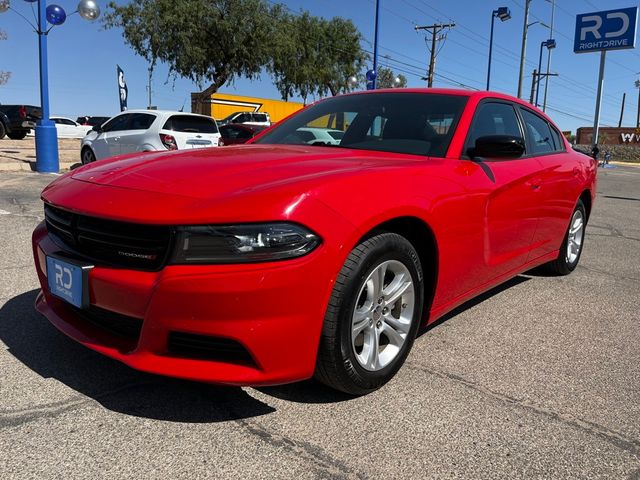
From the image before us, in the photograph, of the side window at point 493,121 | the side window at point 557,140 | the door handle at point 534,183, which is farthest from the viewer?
the side window at point 557,140

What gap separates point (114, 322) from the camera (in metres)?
2.27

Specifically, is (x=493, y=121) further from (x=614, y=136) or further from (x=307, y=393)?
(x=614, y=136)

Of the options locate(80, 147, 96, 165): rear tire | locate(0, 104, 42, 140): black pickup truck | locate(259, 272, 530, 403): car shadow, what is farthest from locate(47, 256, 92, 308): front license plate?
locate(0, 104, 42, 140): black pickup truck

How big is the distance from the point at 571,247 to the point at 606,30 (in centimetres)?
3335

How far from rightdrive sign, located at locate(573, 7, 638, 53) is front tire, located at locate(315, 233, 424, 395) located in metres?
35.0

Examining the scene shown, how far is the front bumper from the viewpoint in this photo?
6.46 feet

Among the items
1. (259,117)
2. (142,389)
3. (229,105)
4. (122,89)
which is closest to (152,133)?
(122,89)

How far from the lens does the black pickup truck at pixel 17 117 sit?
920 inches

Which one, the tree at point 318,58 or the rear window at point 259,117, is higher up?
the tree at point 318,58

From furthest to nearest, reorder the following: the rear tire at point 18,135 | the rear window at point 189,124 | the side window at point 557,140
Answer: the rear tire at point 18,135
the rear window at point 189,124
the side window at point 557,140

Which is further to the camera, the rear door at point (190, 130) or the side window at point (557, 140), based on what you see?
the rear door at point (190, 130)

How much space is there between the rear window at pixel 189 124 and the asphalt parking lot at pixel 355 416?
7.83 m

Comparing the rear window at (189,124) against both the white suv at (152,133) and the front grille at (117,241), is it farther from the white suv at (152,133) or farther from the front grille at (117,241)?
the front grille at (117,241)

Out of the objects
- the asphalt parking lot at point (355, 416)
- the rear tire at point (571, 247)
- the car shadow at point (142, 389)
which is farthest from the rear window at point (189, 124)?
the car shadow at point (142, 389)
